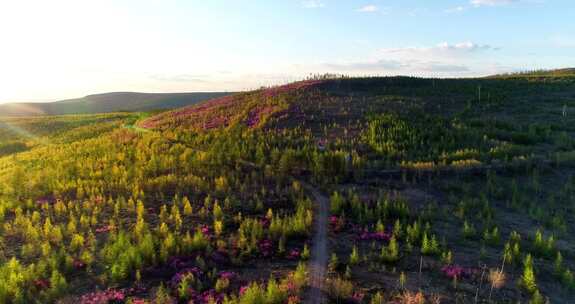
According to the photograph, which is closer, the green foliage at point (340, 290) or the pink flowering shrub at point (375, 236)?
the green foliage at point (340, 290)

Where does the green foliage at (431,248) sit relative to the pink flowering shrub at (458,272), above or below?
above

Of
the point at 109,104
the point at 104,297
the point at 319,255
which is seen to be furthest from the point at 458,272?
the point at 109,104

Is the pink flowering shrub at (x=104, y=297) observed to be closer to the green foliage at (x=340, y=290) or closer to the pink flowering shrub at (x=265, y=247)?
the pink flowering shrub at (x=265, y=247)

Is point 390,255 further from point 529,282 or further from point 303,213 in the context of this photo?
point 303,213

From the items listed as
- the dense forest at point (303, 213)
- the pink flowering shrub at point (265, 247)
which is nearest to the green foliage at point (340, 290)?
the dense forest at point (303, 213)

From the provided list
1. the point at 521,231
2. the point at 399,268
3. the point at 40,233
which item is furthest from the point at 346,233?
the point at 40,233

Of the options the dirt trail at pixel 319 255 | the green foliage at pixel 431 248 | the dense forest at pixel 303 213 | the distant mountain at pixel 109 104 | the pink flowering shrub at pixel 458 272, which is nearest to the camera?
the dirt trail at pixel 319 255

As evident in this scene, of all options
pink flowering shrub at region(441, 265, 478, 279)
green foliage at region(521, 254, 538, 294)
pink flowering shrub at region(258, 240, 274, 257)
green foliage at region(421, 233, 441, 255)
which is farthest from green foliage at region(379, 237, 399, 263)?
pink flowering shrub at region(258, 240, 274, 257)

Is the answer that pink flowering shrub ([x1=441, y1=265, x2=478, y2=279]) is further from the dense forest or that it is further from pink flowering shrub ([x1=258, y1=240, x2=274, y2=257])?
pink flowering shrub ([x1=258, y1=240, x2=274, y2=257])
